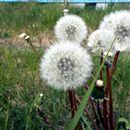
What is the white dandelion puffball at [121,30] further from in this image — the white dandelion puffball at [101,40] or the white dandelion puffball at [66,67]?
the white dandelion puffball at [66,67]

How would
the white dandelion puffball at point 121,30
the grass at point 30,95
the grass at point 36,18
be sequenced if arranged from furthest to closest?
the grass at point 36,18 → the grass at point 30,95 → the white dandelion puffball at point 121,30

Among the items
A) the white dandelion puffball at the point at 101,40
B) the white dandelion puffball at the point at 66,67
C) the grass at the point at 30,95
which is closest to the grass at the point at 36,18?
the grass at the point at 30,95

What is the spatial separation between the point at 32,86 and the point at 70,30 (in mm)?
988

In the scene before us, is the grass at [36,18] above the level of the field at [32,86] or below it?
below

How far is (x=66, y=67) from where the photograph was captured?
2021mm

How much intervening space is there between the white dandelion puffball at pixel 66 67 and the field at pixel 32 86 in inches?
13.6

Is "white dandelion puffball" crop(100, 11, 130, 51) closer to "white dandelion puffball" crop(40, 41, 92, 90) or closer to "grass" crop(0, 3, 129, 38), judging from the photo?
"white dandelion puffball" crop(40, 41, 92, 90)

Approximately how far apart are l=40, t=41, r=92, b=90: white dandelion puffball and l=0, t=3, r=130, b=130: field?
0.35 metres

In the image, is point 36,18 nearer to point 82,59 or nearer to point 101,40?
point 101,40

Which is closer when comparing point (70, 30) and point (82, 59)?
point (82, 59)

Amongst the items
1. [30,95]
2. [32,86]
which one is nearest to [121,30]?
[30,95]

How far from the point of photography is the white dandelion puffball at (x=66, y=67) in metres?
2.03

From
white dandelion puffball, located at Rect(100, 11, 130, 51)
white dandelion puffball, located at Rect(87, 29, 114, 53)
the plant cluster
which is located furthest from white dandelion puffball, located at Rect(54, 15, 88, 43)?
white dandelion puffball, located at Rect(100, 11, 130, 51)

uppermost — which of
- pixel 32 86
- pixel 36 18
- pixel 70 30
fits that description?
pixel 70 30
